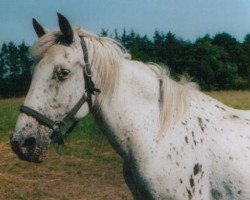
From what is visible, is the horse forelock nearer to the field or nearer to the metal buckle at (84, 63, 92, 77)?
the metal buckle at (84, 63, 92, 77)

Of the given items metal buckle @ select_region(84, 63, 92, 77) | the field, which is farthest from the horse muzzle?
the field

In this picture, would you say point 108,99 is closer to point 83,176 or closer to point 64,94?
point 64,94

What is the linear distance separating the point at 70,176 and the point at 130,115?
20.2ft

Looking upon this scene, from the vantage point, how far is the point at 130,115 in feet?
11.4

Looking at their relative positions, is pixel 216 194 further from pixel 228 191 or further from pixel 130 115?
pixel 130 115

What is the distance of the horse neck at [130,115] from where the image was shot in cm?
345

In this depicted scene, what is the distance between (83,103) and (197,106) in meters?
0.96

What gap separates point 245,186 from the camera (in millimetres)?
3393

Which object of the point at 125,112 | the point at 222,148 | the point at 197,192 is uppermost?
the point at 125,112

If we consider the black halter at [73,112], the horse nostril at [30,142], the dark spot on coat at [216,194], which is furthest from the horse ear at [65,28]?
the dark spot on coat at [216,194]

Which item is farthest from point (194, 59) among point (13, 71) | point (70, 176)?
point (70, 176)

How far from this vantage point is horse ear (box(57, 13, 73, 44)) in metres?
3.23

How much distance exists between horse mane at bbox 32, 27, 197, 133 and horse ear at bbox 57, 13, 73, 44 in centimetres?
8

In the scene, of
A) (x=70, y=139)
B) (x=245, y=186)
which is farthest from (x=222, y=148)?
(x=70, y=139)
